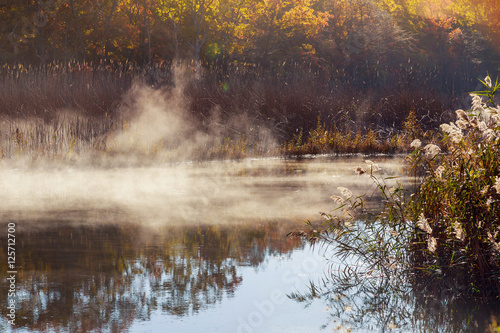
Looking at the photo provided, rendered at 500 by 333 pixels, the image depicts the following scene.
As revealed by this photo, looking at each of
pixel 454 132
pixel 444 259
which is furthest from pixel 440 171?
pixel 444 259

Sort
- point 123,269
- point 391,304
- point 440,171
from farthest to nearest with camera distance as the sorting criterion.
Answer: point 123,269
point 440,171
point 391,304

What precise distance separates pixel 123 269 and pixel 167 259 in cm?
55

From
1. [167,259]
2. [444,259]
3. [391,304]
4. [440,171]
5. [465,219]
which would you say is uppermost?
[440,171]

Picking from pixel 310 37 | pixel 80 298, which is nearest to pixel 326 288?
pixel 80 298

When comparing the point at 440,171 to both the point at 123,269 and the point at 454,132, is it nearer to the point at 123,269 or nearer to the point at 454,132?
the point at 454,132

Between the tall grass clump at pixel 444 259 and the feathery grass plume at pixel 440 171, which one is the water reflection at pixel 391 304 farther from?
the feathery grass plume at pixel 440 171

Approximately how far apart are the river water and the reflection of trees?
11mm

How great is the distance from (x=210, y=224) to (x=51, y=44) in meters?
33.3

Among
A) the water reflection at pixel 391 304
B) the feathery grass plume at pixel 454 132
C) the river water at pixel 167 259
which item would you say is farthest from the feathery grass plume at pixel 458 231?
the feathery grass plume at pixel 454 132

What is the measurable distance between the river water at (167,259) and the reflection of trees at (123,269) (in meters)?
0.01

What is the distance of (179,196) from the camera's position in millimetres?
11594

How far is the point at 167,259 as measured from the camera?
6.81 m

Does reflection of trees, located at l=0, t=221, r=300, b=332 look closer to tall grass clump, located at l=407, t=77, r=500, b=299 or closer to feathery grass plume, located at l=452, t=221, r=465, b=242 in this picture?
tall grass clump, located at l=407, t=77, r=500, b=299

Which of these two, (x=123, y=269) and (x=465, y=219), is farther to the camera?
(x=123, y=269)
